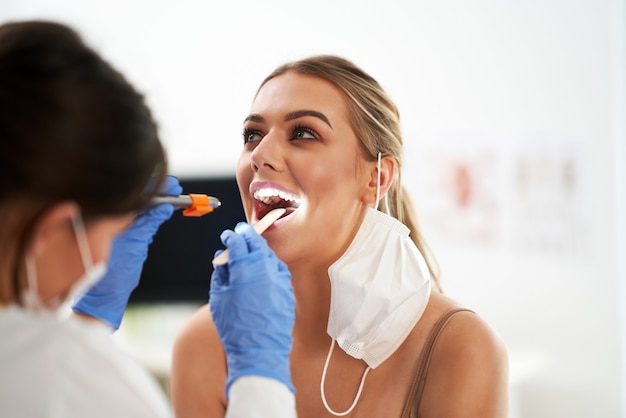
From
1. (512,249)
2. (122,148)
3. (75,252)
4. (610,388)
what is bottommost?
(610,388)

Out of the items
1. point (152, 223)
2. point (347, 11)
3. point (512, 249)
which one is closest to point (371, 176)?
point (152, 223)

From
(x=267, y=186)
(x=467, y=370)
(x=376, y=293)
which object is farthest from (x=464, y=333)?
(x=267, y=186)

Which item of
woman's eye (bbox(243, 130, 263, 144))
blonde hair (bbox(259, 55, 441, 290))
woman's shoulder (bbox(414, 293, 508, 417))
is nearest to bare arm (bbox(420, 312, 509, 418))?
woman's shoulder (bbox(414, 293, 508, 417))

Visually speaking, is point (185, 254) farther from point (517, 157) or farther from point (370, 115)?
point (370, 115)

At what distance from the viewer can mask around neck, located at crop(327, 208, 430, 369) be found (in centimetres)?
133

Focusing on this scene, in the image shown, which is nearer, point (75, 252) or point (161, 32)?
point (75, 252)

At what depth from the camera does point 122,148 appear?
768mm

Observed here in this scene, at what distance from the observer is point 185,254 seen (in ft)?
10.4

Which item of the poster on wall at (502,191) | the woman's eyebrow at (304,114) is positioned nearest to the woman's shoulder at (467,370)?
the woman's eyebrow at (304,114)

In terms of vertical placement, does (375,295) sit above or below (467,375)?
above

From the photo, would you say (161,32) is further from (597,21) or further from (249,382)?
(249,382)

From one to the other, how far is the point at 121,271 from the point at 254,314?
1.28 ft

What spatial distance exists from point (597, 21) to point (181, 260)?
84.0 inches

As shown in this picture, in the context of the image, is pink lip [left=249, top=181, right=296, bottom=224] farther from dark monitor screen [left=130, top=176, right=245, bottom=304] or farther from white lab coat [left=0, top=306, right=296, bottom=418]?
dark monitor screen [left=130, top=176, right=245, bottom=304]
